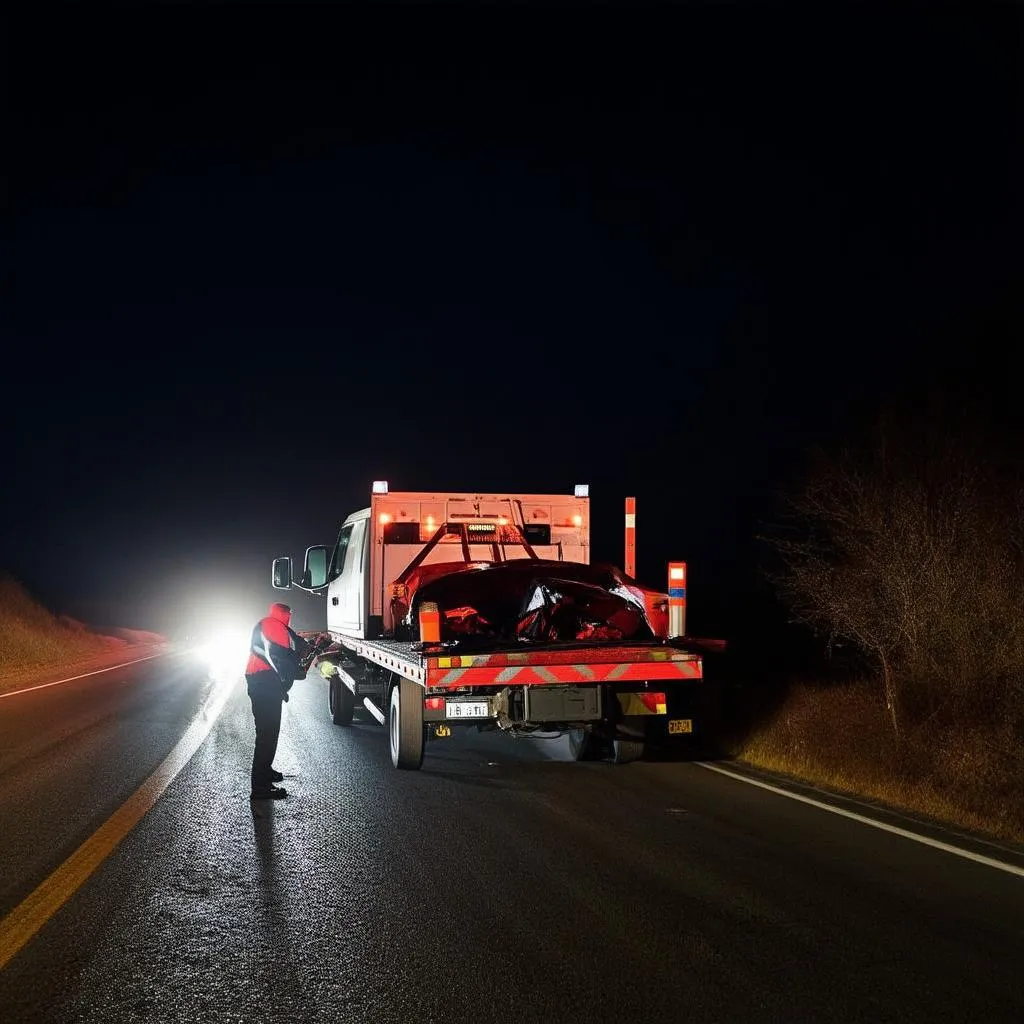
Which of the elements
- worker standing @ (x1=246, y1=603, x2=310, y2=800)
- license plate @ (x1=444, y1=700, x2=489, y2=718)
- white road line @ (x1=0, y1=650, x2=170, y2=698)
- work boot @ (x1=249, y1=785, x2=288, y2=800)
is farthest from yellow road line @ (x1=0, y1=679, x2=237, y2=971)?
white road line @ (x1=0, y1=650, x2=170, y2=698)

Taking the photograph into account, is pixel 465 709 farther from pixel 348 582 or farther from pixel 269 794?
pixel 348 582

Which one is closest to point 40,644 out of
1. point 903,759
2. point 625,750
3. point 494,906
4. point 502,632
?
point 502,632

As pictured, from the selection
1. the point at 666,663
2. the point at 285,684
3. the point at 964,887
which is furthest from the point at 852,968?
the point at 285,684

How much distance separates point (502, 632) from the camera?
12156mm

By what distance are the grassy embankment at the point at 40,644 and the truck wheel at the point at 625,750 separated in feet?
48.3

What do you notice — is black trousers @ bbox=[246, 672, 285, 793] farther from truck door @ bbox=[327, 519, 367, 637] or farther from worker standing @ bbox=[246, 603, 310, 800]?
truck door @ bbox=[327, 519, 367, 637]

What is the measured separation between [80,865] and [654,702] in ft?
17.2

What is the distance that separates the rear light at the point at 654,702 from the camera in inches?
408

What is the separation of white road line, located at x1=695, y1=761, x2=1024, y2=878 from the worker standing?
4051 mm

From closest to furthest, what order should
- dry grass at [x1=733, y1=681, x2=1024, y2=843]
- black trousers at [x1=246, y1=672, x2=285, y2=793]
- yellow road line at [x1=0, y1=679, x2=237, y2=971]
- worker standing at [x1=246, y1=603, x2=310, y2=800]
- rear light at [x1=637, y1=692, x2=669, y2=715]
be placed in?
yellow road line at [x1=0, y1=679, x2=237, y2=971] < dry grass at [x1=733, y1=681, x2=1024, y2=843] < black trousers at [x1=246, y1=672, x2=285, y2=793] < worker standing at [x1=246, y1=603, x2=310, y2=800] < rear light at [x1=637, y1=692, x2=669, y2=715]

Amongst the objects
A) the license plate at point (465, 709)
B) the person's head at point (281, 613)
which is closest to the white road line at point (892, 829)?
the license plate at point (465, 709)

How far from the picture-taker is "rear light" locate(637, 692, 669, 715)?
10352 millimetres

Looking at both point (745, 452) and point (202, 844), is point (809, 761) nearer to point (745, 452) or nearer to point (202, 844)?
point (202, 844)

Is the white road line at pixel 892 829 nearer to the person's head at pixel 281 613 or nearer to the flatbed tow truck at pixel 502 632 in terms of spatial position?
the flatbed tow truck at pixel 502 632
